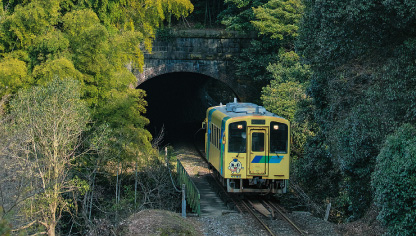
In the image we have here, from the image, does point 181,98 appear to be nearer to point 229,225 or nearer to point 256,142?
point 256,142

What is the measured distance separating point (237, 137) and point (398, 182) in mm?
5840

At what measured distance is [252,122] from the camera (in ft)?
50.0

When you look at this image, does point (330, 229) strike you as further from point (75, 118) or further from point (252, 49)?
point (252, 49)

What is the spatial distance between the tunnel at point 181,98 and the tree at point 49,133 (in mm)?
20113

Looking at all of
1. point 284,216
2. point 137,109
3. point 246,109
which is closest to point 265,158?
point 246,109

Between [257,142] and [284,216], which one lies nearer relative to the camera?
[284,216]

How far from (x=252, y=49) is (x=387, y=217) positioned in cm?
1732

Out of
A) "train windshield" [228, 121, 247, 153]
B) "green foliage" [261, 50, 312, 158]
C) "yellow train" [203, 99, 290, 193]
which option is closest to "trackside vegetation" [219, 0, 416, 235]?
"yellow train" [203, 99, 290, 193]

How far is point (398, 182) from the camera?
33.1ft

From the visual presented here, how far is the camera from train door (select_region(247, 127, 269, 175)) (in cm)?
1526

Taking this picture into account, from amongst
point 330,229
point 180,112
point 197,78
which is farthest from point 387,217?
point 180,112

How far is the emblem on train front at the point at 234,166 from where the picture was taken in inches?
601

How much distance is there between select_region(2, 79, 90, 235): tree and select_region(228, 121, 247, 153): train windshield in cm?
422

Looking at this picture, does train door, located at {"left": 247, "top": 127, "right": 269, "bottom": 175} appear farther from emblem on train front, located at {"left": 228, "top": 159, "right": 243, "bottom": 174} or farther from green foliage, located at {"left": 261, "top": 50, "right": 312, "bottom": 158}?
green foliage, located at {"left": 261, "top": 50, "right": 312, "bottom": 158}
